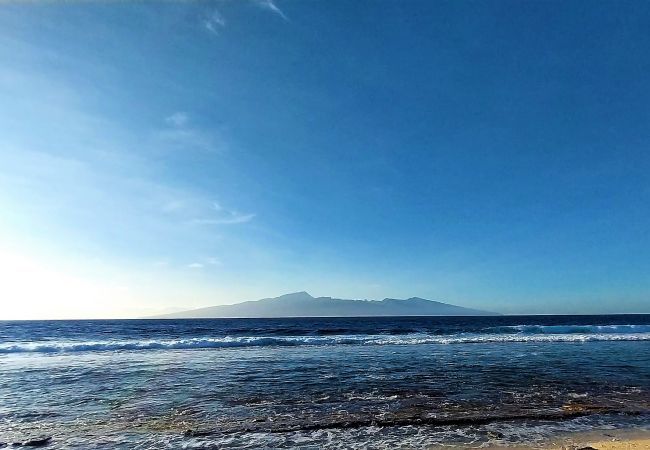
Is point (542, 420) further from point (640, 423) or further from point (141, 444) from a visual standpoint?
point (141, 444)

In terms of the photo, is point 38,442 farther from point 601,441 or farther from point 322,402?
point 601,441

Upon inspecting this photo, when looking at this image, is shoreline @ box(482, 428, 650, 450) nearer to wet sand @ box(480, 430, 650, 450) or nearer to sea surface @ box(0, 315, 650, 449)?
wet sand @ box(480, 430, 650, 450)

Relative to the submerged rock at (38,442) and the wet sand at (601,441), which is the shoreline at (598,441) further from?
the submerged rock at (38,442)

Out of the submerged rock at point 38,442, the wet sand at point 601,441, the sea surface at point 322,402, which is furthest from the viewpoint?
the sea surface at point 322,402

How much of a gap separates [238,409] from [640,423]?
436 inches

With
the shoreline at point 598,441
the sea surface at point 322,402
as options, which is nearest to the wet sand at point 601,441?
the shoreline at point 598,441

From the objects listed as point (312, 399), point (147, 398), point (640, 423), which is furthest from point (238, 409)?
point (640, 423)

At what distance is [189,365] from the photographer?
67.8ft

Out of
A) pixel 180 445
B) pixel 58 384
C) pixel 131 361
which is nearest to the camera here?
pixel 180 445

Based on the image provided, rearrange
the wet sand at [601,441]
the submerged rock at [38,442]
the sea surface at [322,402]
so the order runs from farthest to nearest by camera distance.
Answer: the sea surface at [322,402]
the submerged rock at [38,442]
the wet sand at [601,441]

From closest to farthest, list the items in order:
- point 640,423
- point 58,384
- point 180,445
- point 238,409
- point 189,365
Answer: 1. point 180,445
2. point 640,423
3. point 238,409
4. point 58,384
5. point 189,365

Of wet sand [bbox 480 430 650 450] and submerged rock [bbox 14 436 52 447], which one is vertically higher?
wet sand [bbox 480 430 650 450]

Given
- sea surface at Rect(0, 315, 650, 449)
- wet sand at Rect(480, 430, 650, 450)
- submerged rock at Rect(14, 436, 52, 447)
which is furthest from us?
sea surface at Rect(0, 315, 650, 449)

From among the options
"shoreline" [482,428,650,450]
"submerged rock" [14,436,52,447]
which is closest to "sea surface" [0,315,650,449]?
A: "submerged rock" [14,436,52,447]
